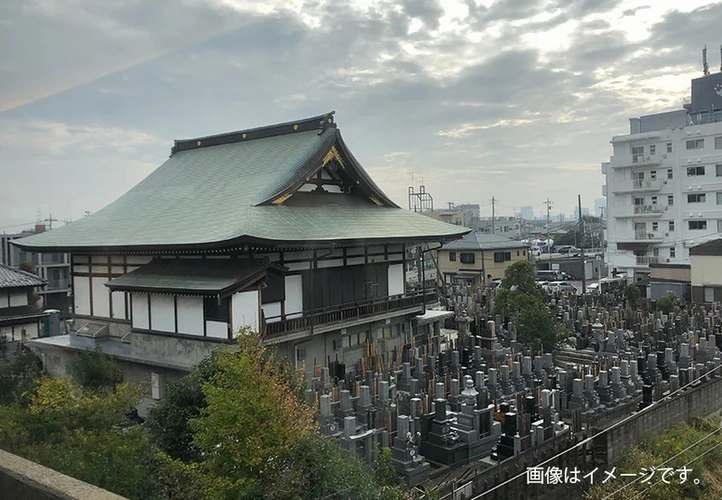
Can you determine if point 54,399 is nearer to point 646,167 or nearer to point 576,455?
point 576,455

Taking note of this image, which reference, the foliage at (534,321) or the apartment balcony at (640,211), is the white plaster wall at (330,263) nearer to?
the foliage at (534,321)

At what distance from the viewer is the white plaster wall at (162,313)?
15.6m

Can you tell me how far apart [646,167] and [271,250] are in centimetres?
3815

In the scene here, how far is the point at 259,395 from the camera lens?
279 inches

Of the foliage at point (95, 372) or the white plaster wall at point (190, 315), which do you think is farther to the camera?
the white plaster wall at point (190, 315)

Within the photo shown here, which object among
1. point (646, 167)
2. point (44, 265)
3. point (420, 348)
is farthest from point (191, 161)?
point (646, 167)

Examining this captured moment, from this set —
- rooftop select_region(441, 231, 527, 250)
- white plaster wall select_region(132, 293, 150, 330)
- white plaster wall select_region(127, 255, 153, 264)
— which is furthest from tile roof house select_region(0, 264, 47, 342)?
rooftop select_region(441, 231, 527, 250)

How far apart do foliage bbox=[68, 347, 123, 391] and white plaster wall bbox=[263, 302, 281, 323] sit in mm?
4126

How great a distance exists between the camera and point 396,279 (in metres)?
21.4

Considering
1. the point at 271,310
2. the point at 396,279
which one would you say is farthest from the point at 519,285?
the point at 271,310

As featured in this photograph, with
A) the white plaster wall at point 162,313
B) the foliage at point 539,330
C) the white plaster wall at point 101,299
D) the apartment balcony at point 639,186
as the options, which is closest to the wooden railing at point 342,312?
the white plaster wall at point 162,313

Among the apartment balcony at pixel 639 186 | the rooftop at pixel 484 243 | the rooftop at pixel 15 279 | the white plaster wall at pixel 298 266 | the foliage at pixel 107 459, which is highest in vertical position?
the apartment balcony at pixel 639 186

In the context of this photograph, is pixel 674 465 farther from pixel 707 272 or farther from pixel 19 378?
pixel 707 272

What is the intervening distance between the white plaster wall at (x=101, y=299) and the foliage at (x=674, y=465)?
52.8 feet
